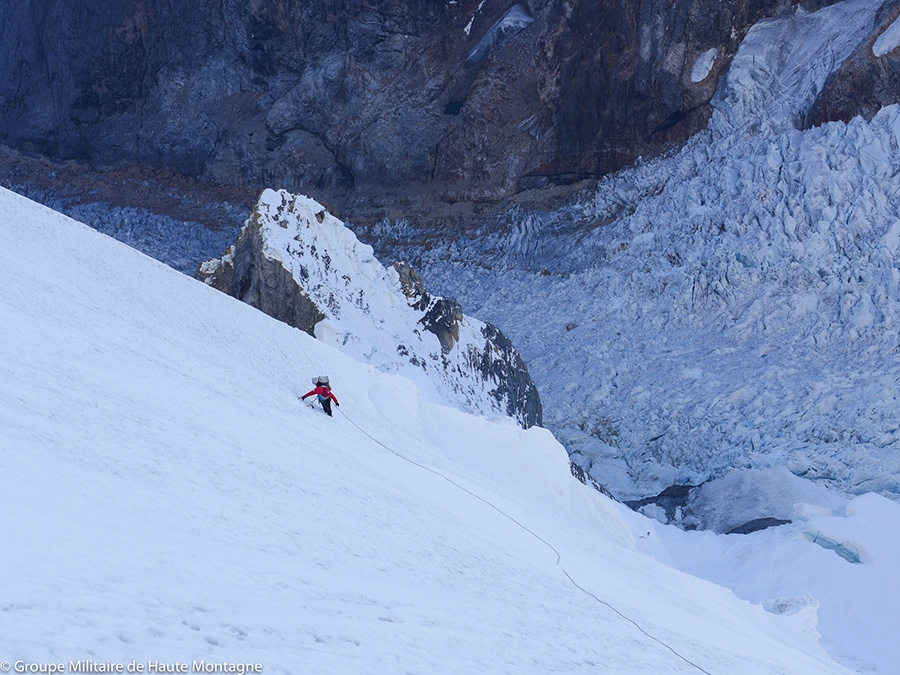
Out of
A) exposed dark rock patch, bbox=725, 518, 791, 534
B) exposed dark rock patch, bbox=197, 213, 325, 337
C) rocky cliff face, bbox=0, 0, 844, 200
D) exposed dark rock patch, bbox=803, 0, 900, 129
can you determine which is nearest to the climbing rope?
exposed dark rock patch, bbox=197, 213, 325, 337

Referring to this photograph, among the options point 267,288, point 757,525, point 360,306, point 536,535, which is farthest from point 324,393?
point 757,525

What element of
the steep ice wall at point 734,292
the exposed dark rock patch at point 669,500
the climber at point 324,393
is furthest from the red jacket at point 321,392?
the steep ice wall at point 734,292

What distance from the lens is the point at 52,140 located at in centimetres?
4094

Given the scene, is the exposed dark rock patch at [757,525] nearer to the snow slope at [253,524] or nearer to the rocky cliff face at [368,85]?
the snow slope at [253,524]

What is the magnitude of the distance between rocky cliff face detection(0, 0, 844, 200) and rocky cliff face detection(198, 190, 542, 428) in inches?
599

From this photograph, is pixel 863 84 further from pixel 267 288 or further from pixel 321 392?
pixel 321 392

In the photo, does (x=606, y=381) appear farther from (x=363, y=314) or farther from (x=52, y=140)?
(x=52, y=140)

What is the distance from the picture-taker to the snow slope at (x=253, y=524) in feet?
11.4

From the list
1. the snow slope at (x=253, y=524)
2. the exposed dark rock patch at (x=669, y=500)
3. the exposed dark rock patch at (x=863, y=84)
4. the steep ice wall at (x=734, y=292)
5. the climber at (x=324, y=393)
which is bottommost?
the snow slope at (x=253, y=524)

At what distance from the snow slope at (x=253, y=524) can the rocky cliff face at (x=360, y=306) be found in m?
4.63

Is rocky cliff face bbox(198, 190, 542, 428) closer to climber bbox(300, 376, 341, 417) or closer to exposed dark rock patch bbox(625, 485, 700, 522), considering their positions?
exposed dark rock patch bbox(625, 485, 700, 522)

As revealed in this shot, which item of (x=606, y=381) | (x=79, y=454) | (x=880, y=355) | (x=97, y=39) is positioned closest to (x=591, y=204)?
(x=606, y=381)

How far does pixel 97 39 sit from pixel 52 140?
494 cm

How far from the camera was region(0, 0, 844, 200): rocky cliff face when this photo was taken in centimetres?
3120
